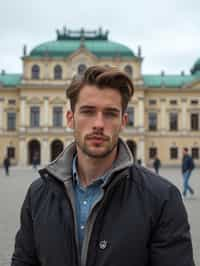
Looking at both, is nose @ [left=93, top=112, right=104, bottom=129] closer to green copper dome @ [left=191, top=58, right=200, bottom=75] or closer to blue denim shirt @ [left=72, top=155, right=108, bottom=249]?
blue denim shirt @ [left=72, top=155, right=108, bottom=249]

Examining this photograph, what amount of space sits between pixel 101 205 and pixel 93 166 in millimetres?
249

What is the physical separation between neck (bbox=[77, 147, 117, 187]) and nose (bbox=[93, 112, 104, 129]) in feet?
0.59

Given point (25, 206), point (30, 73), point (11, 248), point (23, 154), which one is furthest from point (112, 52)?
point (25, 206)

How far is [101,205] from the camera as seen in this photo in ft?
6.85

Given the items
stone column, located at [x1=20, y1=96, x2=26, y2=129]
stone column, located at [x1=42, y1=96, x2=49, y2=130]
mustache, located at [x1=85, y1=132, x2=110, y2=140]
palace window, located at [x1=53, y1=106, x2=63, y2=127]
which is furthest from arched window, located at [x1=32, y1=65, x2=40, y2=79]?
mustache, located at [x1=85, y1=132, x2=110, y2=140]

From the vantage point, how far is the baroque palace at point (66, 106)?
1865 inches

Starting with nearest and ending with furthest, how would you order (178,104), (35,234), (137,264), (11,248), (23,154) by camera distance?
(137,264), (35,234), (11,248), (23,154), (178,104)

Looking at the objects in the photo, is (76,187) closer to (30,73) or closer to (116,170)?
(116,170)

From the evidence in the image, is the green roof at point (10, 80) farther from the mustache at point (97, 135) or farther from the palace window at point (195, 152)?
the mustache at point (97, 135)

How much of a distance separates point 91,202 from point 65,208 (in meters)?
0.14

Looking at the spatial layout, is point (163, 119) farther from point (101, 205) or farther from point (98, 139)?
point (101, 205)

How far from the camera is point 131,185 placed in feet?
7.13

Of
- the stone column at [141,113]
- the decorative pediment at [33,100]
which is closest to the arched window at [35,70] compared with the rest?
the decorative pediment at [33,100]

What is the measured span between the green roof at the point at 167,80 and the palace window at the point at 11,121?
16.8 m
